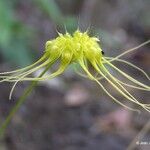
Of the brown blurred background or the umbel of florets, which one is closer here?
the umbel of florets

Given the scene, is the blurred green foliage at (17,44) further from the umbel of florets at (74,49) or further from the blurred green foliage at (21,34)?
the umbel of florets at (74,49)

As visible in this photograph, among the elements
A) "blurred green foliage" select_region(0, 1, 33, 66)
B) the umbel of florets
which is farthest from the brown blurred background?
the umbel of florets

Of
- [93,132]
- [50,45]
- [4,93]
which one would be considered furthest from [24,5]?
[50,45]

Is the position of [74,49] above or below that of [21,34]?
below

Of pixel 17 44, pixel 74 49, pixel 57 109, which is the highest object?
pixel 17 44

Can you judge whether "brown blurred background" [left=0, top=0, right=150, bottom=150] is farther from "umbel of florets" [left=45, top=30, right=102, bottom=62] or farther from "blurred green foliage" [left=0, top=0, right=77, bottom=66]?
"umbel of florets" [left=45, top=30, right=102, bottom=62]

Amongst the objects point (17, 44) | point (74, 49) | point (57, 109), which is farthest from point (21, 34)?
point (74, 49)

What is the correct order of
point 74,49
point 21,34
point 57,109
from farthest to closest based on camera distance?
point 57,109 < point 21,34 < point 74,49

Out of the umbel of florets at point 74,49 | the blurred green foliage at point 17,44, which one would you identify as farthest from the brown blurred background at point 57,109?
the umbel of florets at point 74,49

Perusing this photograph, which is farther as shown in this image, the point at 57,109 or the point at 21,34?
the point at 57,109

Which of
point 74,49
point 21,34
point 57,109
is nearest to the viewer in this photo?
point 74,49

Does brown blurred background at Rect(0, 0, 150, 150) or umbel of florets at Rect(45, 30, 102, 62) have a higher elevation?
brown blurred background at Rect(0, 0, 150, 150)

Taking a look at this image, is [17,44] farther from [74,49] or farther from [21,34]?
[74,49]
